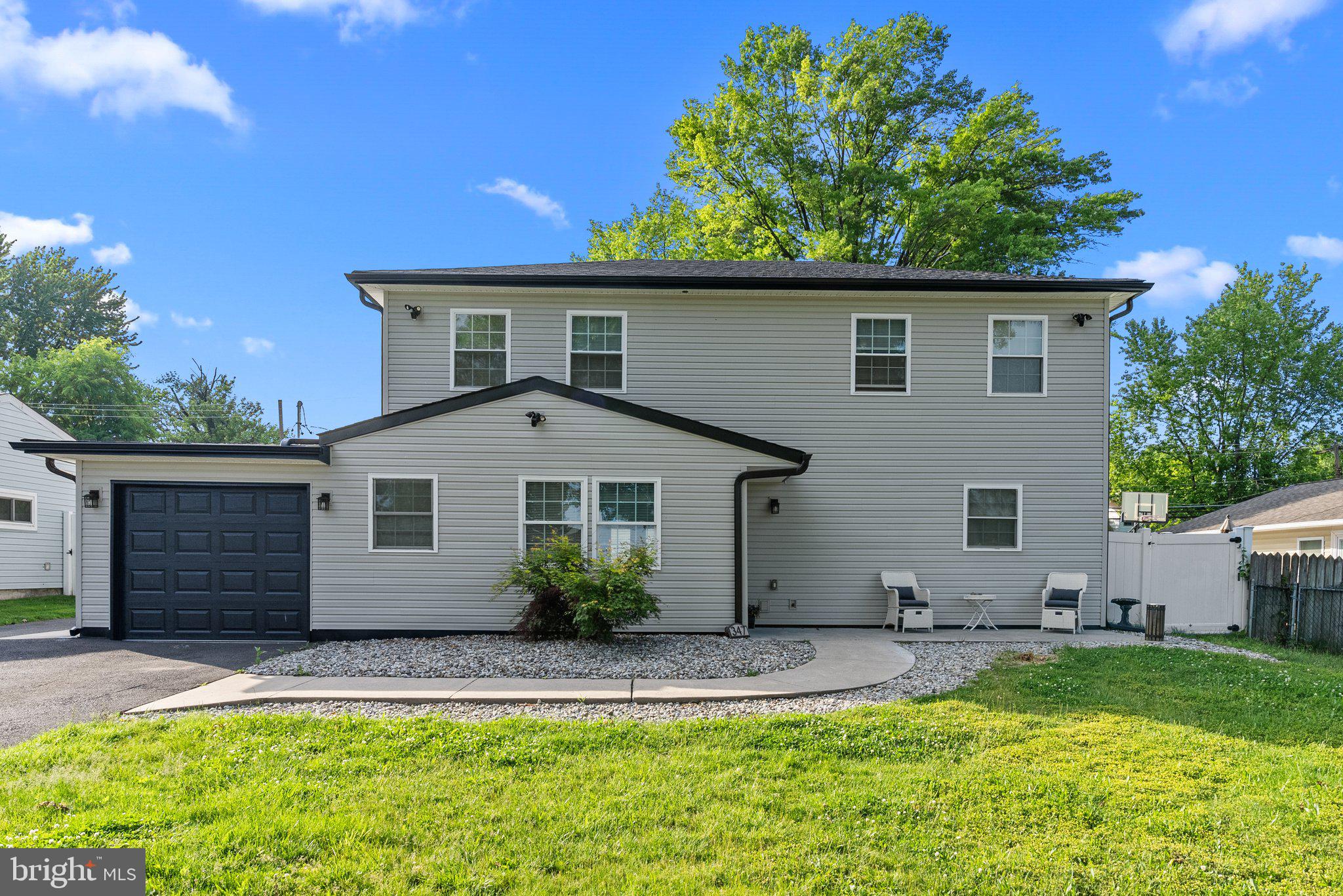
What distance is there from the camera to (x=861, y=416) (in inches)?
446

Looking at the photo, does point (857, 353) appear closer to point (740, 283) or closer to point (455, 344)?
point (740, 283)

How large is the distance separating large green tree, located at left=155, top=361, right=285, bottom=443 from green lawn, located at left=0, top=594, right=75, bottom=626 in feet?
76.8

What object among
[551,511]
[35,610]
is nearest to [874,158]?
[551,511]

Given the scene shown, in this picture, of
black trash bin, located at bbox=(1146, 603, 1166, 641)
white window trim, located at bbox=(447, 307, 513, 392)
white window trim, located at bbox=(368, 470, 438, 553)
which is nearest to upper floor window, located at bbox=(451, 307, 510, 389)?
white window trim, located at bbox=(447, 307, 513, 392)

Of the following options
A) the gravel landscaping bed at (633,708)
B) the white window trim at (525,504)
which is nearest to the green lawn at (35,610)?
the white window trim at (525,504)

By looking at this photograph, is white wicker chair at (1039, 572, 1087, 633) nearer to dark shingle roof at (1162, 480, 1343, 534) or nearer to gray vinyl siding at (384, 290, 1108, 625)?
gray vinyl siding at (384, 290, 1108, 625)

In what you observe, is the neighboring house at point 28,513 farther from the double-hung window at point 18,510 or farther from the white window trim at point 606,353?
the white window trim at point 606,353

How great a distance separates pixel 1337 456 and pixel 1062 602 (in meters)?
24.5

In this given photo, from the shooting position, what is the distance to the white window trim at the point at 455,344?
1126cm

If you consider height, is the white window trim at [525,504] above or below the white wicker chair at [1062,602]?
above

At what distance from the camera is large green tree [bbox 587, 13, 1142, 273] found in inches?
837

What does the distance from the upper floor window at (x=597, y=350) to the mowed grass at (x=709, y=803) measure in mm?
6850

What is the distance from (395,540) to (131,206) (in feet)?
84.4

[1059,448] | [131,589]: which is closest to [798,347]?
[1059,448]
